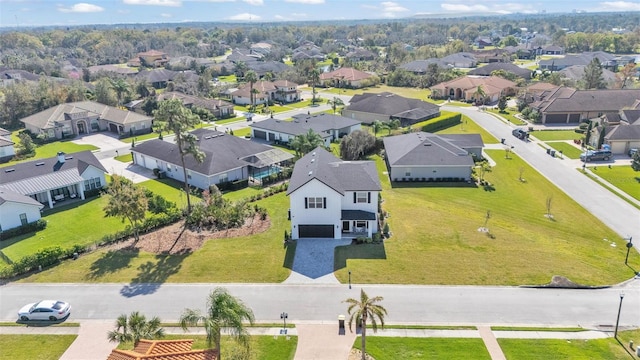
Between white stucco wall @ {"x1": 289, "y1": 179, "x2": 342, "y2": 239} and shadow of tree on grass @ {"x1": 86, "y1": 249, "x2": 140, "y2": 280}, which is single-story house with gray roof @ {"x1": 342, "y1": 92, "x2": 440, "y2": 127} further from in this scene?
shadow of tree on grass @ {"x1": 86, "y1": 249, "x2": 140, "y2": 280}

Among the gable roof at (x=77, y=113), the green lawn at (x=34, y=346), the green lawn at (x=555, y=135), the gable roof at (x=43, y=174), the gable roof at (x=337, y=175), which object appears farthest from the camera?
the gable roof at (x=77, y=113)

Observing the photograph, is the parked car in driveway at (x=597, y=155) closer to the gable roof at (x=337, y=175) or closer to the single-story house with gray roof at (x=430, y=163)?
the single-story house with gray roof at (x=430, y=163)

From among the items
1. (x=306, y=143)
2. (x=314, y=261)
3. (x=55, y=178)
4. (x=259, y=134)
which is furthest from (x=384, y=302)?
(x=259, y=134)

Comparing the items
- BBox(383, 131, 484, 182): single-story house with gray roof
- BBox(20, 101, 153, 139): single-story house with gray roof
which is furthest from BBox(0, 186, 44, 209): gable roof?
BBox(383, 131, 484, 182): single-story house with gray roof

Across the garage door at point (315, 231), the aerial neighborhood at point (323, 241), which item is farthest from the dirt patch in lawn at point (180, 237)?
the garage door at point (315, 231)

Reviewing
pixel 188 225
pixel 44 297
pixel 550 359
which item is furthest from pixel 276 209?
pixel 550 359

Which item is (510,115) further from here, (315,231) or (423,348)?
(423,348)
